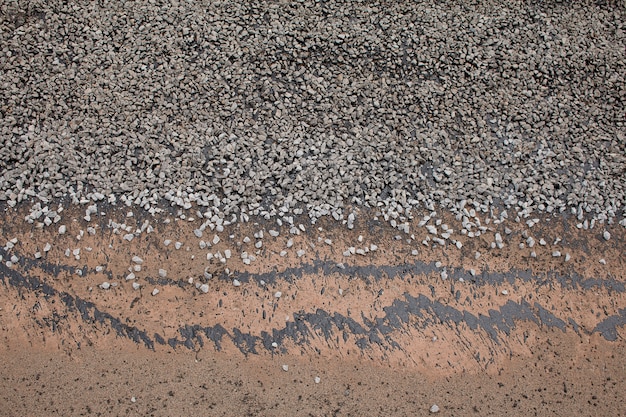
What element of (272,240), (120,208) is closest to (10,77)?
(120,208)

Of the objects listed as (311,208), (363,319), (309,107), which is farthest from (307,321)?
(309,107)

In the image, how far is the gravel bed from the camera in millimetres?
4621

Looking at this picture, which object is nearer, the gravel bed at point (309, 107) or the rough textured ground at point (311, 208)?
the rough textured ground at point (311, 208)

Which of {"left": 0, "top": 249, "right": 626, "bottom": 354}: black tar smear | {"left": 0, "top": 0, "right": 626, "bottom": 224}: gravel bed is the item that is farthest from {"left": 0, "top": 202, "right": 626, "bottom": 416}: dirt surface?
{"left": 0, "top": 0, "right": 626, "bottom": 224}: gravel bed

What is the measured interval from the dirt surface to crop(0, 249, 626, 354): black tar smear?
12 mm

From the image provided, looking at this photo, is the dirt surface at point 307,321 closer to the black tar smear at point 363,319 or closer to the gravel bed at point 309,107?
the black tar smear at point 363,319

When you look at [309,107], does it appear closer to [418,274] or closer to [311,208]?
[311,208]

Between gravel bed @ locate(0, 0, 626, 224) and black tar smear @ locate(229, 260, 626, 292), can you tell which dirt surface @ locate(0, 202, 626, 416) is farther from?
gravel bed @ locate(0, 0, 626, 224)

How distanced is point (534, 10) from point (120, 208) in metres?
4.96

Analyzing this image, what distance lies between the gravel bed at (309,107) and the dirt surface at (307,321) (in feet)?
1.17

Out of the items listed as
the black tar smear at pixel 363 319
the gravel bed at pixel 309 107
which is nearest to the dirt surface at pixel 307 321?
the black tar smear at pixel 363 319

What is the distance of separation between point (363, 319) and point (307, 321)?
1.52 ft

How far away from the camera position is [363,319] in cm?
416

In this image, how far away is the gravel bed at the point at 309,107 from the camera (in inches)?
182
